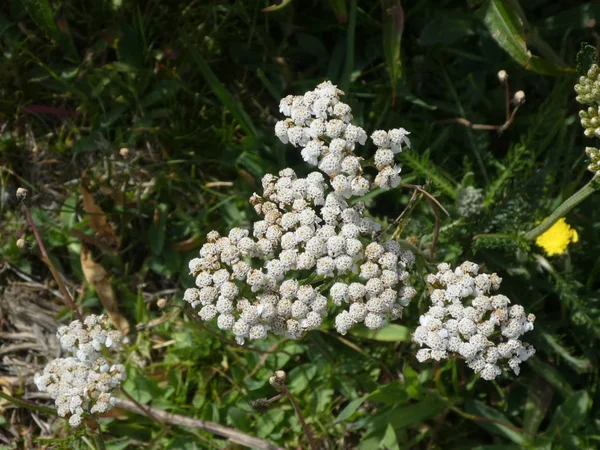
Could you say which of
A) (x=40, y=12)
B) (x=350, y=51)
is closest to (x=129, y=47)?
(x=40, y=12)

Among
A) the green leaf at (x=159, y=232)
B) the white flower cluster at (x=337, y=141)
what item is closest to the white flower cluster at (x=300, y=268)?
the white flower cluster at (x=337, y=141)

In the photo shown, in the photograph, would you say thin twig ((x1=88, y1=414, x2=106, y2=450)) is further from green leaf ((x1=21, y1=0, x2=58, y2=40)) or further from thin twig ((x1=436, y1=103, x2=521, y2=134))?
thin twig ((x1=436, y1=103, x2=521, y2=134))

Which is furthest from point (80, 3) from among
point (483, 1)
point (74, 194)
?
point (483, 1)

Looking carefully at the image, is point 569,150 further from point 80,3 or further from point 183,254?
point 80,3

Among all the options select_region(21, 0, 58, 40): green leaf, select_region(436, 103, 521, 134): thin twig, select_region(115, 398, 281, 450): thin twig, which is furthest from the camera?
select_region(436, 103, 521, 134): thin twig

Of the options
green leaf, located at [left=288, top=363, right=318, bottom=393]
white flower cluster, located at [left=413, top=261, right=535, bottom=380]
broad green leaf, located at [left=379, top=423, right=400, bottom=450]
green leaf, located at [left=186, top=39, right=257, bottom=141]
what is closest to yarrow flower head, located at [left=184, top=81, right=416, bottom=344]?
white flower cluster, located at [left=413, top=261, right=535, bottom=380]

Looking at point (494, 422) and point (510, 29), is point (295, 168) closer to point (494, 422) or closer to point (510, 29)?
point (510, 29)
